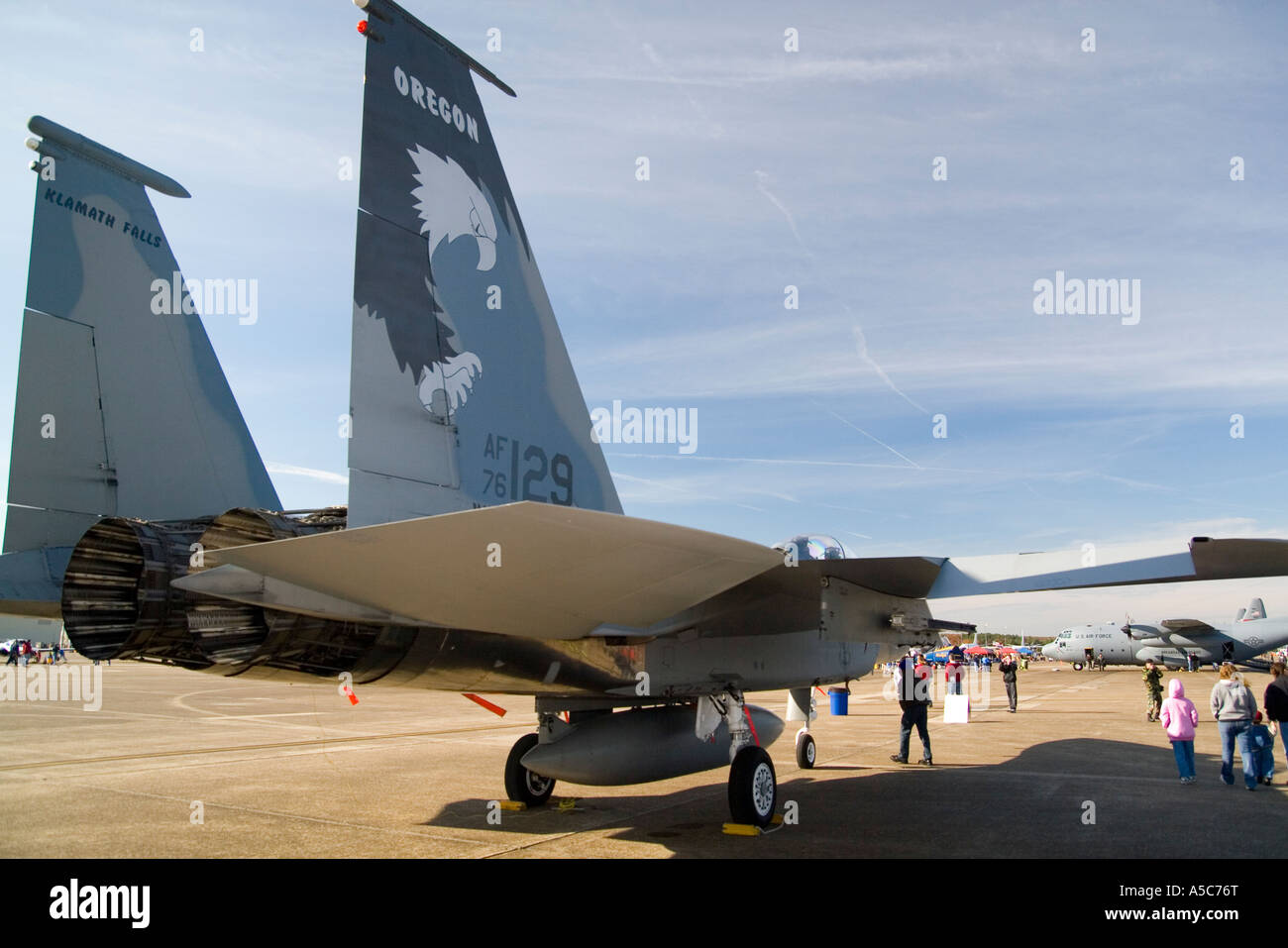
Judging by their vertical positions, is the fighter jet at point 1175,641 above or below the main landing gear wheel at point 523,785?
below

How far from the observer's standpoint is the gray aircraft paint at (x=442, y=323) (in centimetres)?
540

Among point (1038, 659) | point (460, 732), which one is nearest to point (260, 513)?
point (460, 732)

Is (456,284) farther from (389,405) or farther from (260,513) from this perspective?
(260,513)

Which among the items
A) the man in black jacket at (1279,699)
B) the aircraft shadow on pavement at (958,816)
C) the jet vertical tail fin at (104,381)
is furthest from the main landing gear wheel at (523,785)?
the man in black jacket at (1279,699)

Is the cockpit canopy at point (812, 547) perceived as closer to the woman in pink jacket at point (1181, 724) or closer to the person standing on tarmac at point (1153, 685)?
the woman in pink jacket at point (1181, 724)

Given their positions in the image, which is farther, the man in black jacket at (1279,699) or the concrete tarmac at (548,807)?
the man in black jacket at (1279,699)

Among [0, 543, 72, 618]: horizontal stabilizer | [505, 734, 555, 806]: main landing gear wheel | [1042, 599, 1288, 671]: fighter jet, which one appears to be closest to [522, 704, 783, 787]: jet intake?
[505, 734, 555, 806]: main landing gear wheel

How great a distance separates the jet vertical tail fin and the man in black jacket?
36.2 ft

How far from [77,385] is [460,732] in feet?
36.1

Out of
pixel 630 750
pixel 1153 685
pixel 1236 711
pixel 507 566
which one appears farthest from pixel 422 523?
pixel 1153 685

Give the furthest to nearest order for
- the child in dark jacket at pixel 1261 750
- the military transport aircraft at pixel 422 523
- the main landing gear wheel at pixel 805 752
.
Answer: the main landing gear wheel at pixel 805 752 < the child in dark jacket at pixel 1261 750 < the military transport aircraft at pixel 422 523

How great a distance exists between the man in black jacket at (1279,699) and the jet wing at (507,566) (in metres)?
8.51

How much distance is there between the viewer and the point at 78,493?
6.52 metres

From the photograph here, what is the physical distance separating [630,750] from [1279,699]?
7643 millimetres
